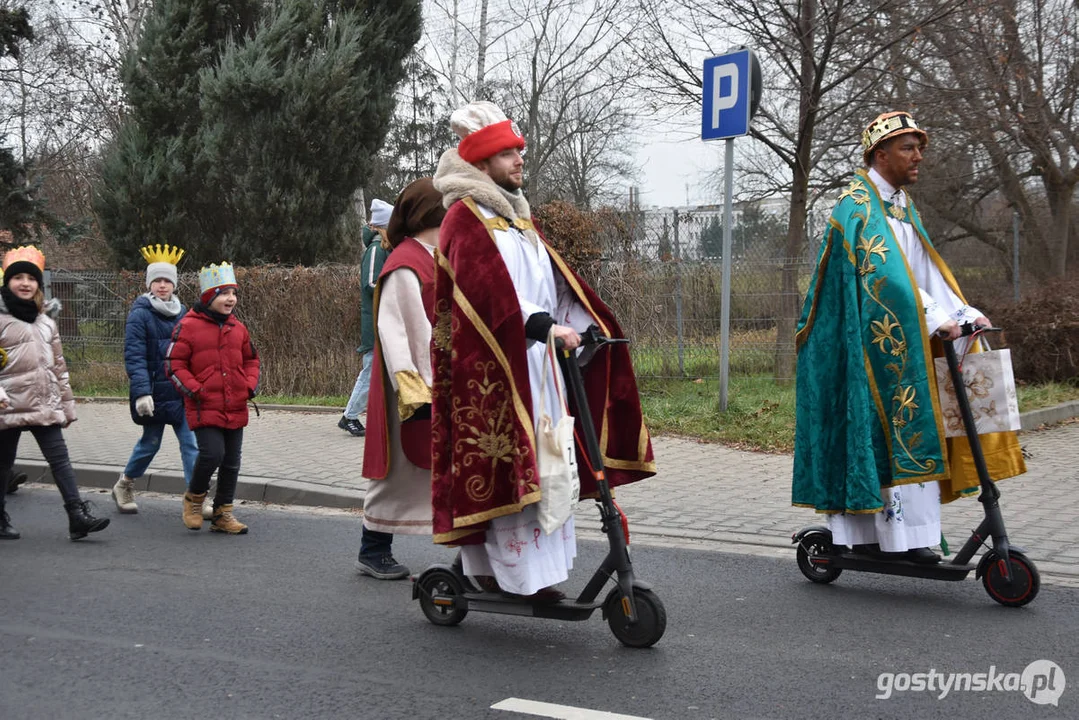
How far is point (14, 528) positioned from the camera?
26.0ft

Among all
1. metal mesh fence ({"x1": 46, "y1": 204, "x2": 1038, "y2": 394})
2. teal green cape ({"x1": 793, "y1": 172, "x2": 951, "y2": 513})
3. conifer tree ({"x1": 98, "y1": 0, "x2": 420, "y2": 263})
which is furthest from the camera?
conifer tree ({"x1": 98, "y1": 0, "x2": 420, "y2": 263})

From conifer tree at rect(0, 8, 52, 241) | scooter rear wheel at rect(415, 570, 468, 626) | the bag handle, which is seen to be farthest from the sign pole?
conifer tree at rect(0, 8, 52, 241)

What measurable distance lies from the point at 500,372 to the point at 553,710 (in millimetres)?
1269

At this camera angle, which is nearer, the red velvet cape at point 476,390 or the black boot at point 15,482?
the red velvet cape at point 476,390

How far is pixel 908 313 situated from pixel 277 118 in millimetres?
15325

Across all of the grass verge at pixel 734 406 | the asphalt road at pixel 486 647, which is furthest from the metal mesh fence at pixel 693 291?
the asphalt road at pixel 486 647

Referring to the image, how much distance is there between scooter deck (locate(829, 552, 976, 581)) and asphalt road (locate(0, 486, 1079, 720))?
0.42 ft

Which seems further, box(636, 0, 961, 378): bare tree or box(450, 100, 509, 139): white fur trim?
box(636, 0, 961, 378): bare tree

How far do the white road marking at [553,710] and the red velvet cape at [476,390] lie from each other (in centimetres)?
72

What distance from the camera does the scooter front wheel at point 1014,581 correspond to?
5.06 m

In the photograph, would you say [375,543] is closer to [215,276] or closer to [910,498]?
[215,276]

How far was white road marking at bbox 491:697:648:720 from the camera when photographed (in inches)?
156

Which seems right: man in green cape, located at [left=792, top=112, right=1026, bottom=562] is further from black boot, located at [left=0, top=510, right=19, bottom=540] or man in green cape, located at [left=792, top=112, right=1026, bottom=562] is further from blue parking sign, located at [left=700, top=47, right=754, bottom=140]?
black boot, located at [left=0, top=510, right=19, bottom=540]

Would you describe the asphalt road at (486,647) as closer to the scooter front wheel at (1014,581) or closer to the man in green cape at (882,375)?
the scooter front wheel at (1014,581)
